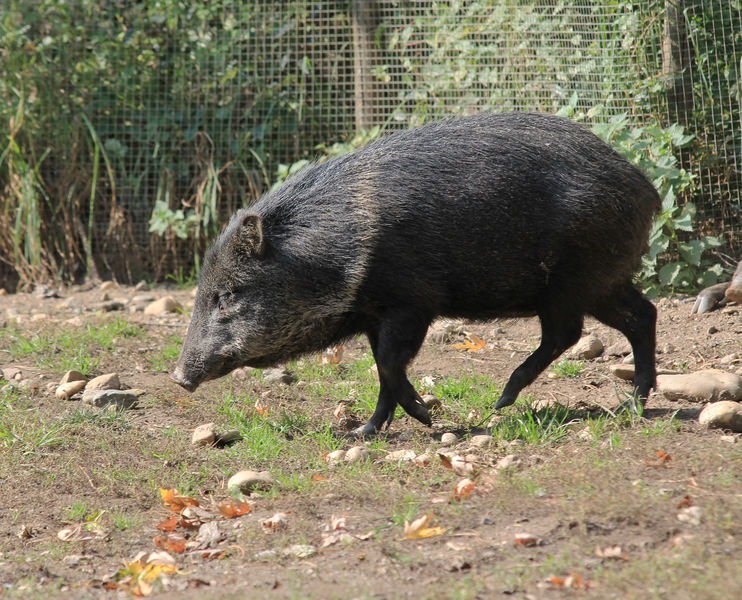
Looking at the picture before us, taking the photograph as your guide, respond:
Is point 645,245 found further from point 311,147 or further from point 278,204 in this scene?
point 311,147

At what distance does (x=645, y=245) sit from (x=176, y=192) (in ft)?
15.9

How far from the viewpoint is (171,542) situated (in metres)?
3.43

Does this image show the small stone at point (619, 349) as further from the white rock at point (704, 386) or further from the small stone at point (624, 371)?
the white rock at point (704, 386)

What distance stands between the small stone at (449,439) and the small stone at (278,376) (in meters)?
1.39

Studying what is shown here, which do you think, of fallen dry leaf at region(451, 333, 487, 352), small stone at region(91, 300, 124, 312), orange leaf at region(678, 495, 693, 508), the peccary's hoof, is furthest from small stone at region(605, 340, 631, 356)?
small stone at region(91, 300, 124, 312)

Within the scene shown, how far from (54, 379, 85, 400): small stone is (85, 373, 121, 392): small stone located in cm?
5

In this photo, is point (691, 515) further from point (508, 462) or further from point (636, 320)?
point (636, 320)

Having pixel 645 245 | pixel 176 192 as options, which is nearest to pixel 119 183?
pixel 176 192

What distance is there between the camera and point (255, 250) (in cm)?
458

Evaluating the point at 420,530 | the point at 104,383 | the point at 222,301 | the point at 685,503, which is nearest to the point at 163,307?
the point at 104,383

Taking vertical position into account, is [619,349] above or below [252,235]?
below

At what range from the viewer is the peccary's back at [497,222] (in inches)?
171

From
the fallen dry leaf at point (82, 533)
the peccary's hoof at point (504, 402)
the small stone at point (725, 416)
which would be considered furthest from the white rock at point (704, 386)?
the fallen dry leaf at point (82, 533)

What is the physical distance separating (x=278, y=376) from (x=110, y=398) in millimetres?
998
